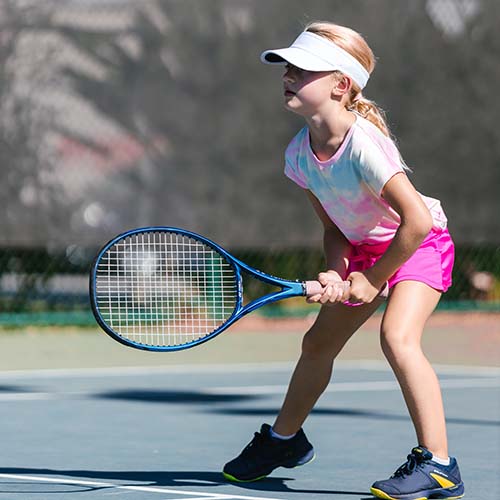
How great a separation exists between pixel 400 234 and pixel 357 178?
0.24 metres

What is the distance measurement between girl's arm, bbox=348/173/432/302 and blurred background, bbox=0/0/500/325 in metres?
7.60

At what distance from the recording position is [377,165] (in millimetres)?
4797

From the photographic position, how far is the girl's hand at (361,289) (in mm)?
4762

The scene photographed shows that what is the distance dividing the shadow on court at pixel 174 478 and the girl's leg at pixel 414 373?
0.32 meters

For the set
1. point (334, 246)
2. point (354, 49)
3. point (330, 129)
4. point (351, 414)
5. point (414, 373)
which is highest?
point (354, 49)

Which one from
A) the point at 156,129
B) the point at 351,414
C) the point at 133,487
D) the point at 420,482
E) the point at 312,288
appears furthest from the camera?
the point at 156,129

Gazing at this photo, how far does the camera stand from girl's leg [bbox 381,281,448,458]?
15.9 feet

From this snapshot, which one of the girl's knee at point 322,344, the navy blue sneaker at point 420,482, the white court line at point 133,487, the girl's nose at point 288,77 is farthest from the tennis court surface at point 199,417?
the girl's nose at point 288,77

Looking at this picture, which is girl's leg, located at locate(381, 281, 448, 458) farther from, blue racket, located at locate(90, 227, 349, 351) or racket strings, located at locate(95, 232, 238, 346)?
racket strings, located at locate(95, 232, 238, 346)

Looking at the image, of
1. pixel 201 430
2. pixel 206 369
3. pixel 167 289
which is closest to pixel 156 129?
pixel 206 369

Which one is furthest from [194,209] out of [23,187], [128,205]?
[23,187]

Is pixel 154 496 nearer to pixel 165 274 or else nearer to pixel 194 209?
pixel 165 274

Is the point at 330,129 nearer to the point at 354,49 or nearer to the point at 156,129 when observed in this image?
the point at 354,49

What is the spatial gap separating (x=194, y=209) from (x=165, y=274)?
7.24m
